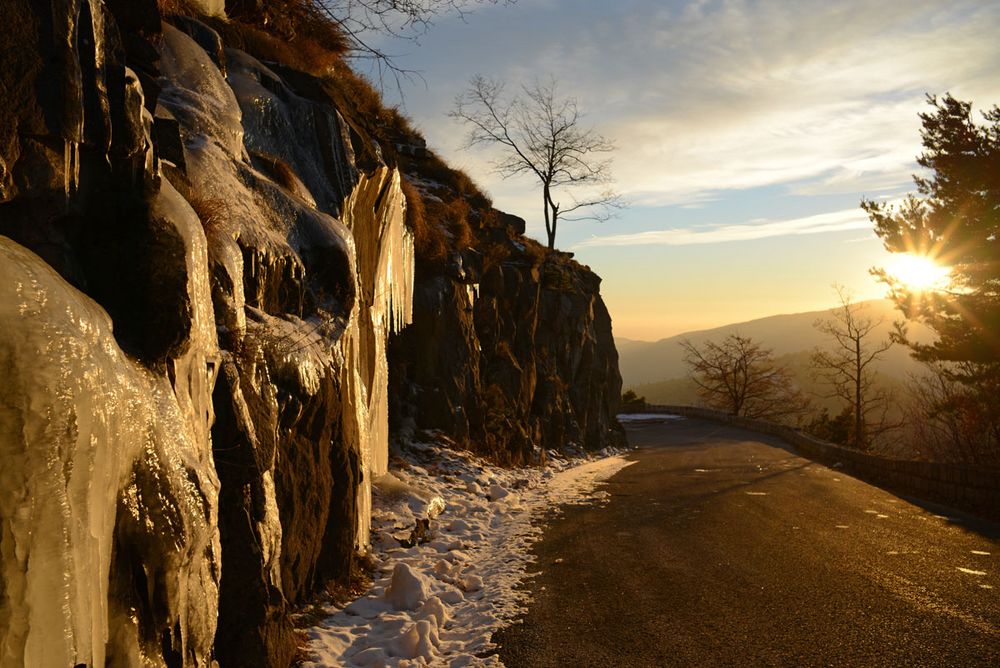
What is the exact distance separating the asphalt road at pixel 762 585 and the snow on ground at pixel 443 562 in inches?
13.9

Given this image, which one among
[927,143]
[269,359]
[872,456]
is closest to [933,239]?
[927,143]

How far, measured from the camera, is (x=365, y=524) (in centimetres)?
752

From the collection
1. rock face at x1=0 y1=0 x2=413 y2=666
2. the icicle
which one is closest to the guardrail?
rock face at x1=0 y1=0 x2=413 y2=666

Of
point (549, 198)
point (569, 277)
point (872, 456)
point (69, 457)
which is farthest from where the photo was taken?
point (549, 198)

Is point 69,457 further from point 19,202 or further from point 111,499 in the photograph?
point 19,202

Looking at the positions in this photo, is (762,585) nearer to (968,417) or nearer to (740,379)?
(968,417)

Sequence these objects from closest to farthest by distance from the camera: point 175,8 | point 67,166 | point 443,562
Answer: point 67,166, point 175,8, point 443,562

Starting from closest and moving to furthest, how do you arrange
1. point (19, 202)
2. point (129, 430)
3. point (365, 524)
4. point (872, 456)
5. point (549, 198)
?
point (129, 430) < point (19, 202) < point (365, 524) < point (872, 456) < point (549, 198)

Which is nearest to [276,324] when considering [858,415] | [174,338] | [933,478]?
[174,338]

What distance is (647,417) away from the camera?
131 ft

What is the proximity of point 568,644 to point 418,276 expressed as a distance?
1091 centimetres

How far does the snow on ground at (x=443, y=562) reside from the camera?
5133 millimetres

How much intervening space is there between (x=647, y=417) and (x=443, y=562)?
34.2 meters

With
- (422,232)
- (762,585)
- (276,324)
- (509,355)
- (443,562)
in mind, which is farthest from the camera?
(509,355)
